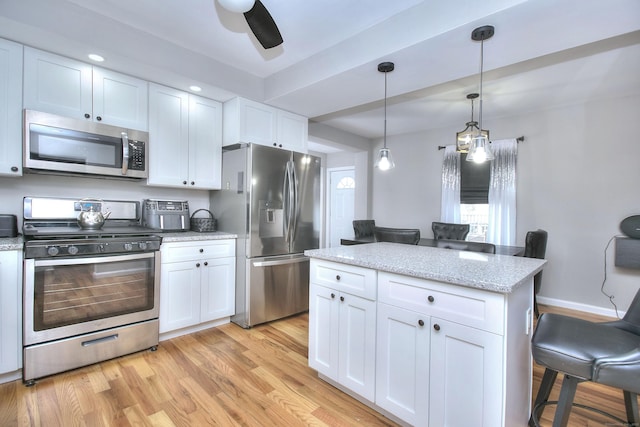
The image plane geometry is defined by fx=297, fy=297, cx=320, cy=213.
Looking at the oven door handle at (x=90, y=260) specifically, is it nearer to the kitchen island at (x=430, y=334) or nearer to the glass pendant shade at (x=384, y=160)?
the kitchen island at (x=430, y=334)

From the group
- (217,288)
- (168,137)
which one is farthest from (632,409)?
(168,137)

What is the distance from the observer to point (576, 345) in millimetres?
1241

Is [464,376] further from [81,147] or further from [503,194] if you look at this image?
[503,194]

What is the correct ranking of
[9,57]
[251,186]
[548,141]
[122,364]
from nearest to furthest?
[9,57], [122,364], [251,186], [548,141]

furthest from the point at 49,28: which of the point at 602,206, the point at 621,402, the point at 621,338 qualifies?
the point at 602,206

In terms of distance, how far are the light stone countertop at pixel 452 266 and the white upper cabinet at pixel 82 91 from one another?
6.84ft

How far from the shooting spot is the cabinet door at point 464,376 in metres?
1.29

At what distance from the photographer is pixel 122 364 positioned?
228cm

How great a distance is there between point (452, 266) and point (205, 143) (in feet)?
8.80

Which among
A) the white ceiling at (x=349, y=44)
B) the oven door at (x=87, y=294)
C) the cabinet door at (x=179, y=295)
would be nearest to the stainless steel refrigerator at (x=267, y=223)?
the cabinet door at (x=179, y=295)

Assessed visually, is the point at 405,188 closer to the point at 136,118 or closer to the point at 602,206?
the point at 602,206

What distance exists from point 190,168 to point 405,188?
11.8ft

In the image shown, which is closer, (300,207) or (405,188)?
(300,207)

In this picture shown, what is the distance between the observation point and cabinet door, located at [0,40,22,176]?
82.1 inches
